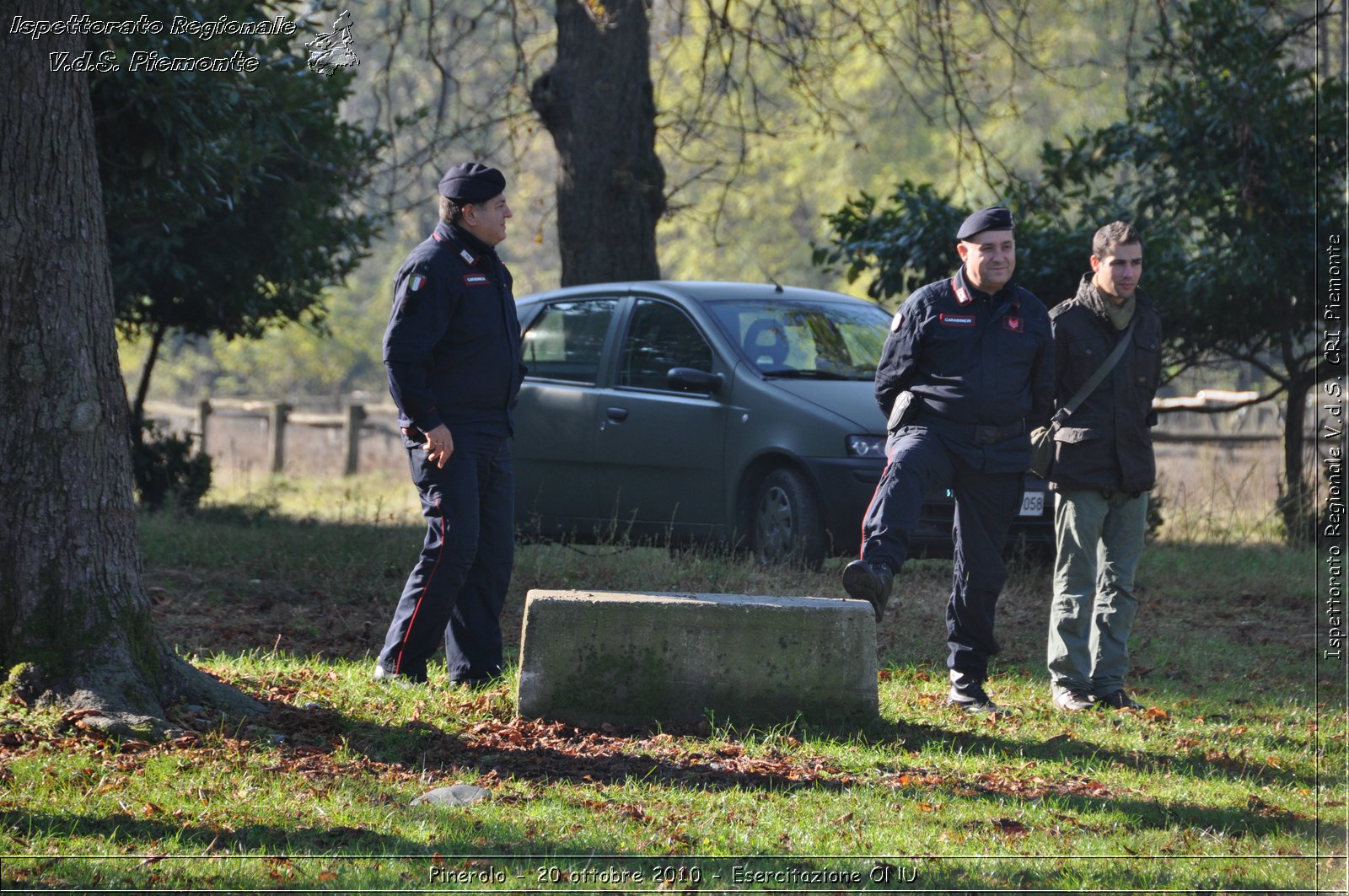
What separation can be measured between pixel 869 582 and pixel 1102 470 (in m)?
1.21

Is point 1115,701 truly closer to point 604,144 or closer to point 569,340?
point 569,340

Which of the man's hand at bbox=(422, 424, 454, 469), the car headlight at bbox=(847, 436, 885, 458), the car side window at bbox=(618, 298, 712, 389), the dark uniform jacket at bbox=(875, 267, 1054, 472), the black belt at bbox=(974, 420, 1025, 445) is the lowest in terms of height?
the man's hand at bbox=(422, 424, 454, 469)

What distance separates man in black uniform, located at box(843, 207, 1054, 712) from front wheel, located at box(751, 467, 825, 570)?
229cm

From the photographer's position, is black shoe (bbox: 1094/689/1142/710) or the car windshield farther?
the car windshield

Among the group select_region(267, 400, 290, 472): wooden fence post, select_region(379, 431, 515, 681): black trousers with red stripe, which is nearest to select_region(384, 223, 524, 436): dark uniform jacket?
select_region(379, 431, 515, 681): black trousers with red stripe

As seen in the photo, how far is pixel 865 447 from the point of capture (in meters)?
8.14

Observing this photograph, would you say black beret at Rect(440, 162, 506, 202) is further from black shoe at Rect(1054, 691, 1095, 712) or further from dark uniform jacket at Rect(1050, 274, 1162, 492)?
black shoe at Rect(1054, 691, 1095, 712)

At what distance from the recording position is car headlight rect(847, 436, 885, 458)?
8133 mm

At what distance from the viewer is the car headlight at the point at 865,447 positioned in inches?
320

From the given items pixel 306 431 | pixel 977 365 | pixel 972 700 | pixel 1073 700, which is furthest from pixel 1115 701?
pixel 306 431

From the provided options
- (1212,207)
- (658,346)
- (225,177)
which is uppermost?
(1212,207)

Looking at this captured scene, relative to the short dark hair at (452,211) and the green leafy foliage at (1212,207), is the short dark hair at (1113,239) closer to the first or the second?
the short dark hair at (452,211)

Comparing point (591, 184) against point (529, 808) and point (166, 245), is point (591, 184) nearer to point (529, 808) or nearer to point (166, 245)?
point (166, 245)

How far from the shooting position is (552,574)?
28.3ft
